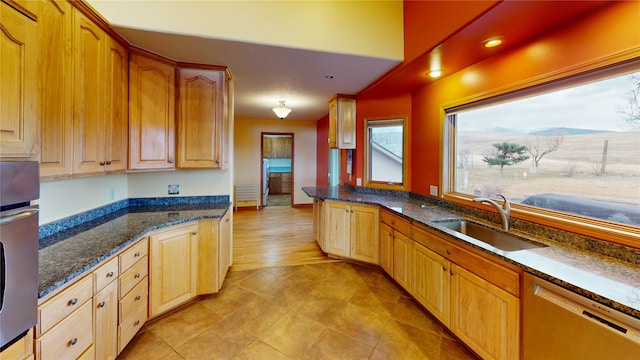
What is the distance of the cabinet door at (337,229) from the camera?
3316mm

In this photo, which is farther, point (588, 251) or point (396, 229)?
point (396, 229)

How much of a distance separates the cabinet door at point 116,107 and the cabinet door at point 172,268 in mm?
747

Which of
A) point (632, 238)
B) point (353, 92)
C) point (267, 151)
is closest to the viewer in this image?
point (632, 238)

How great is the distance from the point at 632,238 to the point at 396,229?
161 centimetres

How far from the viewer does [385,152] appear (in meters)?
3.74

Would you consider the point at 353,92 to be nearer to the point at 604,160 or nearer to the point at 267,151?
the point at 604,160

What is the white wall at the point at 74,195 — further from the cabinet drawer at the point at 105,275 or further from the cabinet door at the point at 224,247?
the cabinet door at the point at 224,247

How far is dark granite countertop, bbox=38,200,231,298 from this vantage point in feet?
3.98

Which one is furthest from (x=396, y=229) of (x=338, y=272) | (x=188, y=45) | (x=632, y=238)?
(x=188, y=45)

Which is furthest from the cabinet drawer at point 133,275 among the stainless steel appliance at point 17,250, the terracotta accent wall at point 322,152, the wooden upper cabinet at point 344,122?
the terracotta accent wall at point 322,152

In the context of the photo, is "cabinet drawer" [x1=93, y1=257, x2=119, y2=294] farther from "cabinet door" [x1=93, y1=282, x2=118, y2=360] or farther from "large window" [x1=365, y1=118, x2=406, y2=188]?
"large window" [x1=365, y1=118, x2=406, y2=188]

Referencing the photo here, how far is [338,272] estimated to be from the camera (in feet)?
10.2

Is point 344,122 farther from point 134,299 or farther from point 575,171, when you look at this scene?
point 134,299

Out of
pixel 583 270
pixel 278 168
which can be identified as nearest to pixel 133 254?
pixel 583 270
